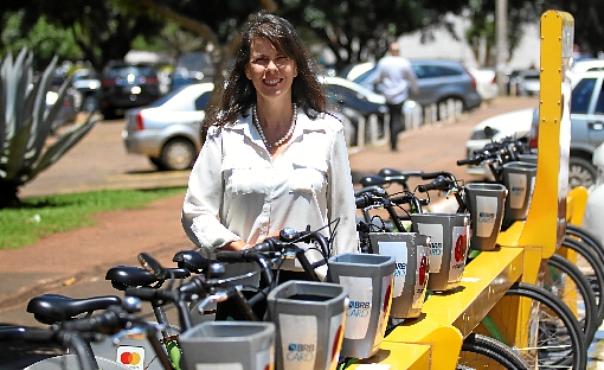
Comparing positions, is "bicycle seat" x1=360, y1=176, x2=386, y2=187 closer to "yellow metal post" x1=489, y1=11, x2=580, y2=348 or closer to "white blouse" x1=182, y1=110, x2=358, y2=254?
"yellow metal post" x1=489, y1=11, x2=580, y2=348

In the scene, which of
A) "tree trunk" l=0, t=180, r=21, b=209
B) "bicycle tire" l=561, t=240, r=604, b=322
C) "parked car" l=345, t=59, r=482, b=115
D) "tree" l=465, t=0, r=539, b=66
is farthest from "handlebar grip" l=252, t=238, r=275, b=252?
"tree" l=465, t=0, r=539, b=66

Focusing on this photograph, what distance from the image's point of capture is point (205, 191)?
14.3 ft

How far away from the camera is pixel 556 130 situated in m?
6.84

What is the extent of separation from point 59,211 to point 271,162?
10342mm

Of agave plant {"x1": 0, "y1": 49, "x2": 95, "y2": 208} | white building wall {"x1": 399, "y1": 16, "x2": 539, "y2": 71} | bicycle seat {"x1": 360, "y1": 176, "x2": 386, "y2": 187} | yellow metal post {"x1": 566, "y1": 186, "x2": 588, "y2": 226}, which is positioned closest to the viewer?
bicycle seat {"x1": 360, "y1": 176, "x2": 386, "y2": 187}

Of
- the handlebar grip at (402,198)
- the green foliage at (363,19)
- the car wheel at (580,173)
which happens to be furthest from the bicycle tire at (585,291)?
the green foliage at (363,19)

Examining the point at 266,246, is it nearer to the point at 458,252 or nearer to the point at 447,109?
the point at 458,252

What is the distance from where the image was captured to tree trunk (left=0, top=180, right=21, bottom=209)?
14655 mm

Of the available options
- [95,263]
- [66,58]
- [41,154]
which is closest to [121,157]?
[41,154]

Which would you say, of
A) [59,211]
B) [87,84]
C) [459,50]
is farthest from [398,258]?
[459,50]

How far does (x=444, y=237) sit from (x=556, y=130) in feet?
5.44

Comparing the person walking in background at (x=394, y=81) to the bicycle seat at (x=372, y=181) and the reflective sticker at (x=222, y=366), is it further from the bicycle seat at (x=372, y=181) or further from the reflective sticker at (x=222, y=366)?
the reflective sticker at (x=222, y=366)

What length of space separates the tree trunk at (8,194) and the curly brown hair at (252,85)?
418 inches

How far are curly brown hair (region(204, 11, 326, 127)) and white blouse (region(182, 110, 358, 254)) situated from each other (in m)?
0.06
